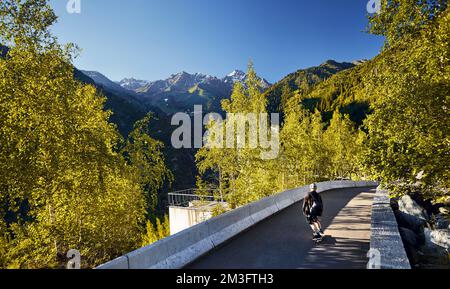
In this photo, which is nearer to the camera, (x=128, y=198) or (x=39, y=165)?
(x=39, y=165)

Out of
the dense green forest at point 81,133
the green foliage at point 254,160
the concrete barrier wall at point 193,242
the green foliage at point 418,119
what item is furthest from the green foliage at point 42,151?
the green foliage at point 254,160

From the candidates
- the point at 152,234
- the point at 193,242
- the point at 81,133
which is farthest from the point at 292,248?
the point at 152,234

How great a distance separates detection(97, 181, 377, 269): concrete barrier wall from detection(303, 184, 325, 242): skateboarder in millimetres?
2435

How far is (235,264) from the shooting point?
723 centimetres

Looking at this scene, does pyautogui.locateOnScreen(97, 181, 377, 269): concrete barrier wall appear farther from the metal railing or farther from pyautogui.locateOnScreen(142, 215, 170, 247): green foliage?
pyautogui.locateOnScreen(142, 215, 170, 247): green foliage

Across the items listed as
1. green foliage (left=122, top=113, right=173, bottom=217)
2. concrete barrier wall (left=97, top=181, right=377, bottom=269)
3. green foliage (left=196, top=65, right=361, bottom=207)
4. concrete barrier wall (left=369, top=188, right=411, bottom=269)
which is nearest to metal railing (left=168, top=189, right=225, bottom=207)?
green foliage (left=196, top=65, right=361, bottom=207)

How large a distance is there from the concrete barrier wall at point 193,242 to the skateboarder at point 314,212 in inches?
95.9

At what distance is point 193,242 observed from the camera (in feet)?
25.9

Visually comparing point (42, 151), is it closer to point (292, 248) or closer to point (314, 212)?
point (292, 248)

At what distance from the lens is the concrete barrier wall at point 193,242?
593cm

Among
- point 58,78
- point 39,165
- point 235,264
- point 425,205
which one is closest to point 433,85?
point 235,264

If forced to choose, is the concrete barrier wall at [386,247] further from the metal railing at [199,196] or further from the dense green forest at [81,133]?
the metal railing at [199,196]

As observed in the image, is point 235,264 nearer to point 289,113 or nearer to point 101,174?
point 101,174

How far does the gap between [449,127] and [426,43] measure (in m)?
2.62
